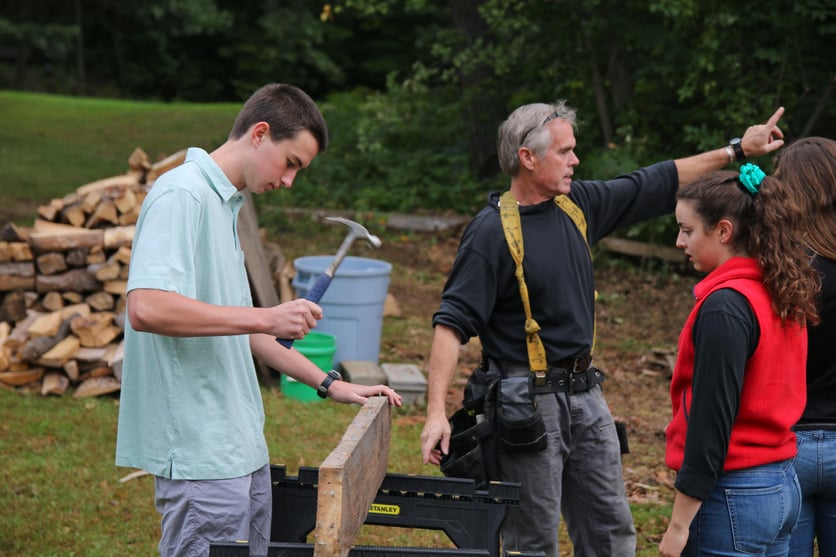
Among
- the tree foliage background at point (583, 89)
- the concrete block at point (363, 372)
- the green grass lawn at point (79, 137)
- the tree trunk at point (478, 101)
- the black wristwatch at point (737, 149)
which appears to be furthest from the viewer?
the green grass lawn at point (79, 137)

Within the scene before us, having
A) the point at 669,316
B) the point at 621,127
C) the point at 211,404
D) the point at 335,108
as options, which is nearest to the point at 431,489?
the point at 211,404

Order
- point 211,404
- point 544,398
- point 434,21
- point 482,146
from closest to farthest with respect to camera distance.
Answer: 1. point 211,404
2. point 544,398
3. point 482,146
4. point 434,21

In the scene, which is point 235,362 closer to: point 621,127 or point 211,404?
point 211,404

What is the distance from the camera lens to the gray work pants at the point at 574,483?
3.27 meters

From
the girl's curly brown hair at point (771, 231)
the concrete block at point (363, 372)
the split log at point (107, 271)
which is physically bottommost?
the concrete block at point (363, 372)

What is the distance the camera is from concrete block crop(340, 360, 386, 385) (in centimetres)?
664

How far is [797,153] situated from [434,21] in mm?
27170

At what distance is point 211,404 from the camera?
258cm

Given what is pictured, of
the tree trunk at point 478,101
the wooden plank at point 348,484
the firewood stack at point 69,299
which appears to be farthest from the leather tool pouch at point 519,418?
the tree trunk at point 478,101

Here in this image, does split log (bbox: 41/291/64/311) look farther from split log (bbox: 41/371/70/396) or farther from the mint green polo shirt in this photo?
the mint green polo shirt

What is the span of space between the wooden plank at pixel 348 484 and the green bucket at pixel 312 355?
12.6 feet

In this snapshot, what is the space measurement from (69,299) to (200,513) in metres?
5.04

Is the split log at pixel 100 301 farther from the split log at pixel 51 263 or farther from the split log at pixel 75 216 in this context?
the split log at pixel 75 216

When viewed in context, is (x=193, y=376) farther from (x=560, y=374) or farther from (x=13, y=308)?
(x=13, y=308)
